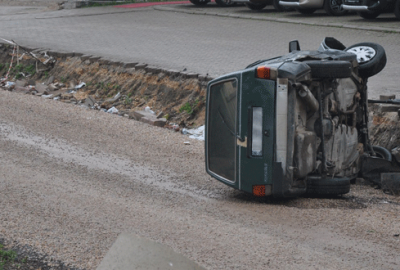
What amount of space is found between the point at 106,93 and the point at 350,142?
7.99m

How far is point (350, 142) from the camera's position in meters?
7.91

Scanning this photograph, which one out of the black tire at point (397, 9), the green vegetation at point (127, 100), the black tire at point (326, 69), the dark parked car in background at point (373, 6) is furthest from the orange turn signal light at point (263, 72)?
the black tire at point (397, 9)

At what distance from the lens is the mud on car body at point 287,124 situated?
7.03 metres

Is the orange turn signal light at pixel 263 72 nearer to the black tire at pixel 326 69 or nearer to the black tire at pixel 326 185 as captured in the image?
the black tire at pixel 326 69

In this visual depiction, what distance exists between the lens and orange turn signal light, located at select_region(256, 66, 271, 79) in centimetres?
698

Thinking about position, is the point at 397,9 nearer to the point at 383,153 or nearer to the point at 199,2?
the point at 199,2

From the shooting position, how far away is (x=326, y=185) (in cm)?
736

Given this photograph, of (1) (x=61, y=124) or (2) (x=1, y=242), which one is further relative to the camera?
(1) (x=61, y=124)

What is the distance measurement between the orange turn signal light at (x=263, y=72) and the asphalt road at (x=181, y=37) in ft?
A: 15.0

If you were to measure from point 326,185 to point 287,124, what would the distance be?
946mm

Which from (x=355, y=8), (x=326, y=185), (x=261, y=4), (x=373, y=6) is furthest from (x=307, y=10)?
(x=326, y=185)

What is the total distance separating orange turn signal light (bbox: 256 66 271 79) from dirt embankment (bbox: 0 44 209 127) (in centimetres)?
528

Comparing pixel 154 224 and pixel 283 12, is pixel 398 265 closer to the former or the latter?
pixel 154 224

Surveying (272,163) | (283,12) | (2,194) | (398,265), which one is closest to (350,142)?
(272,163)
